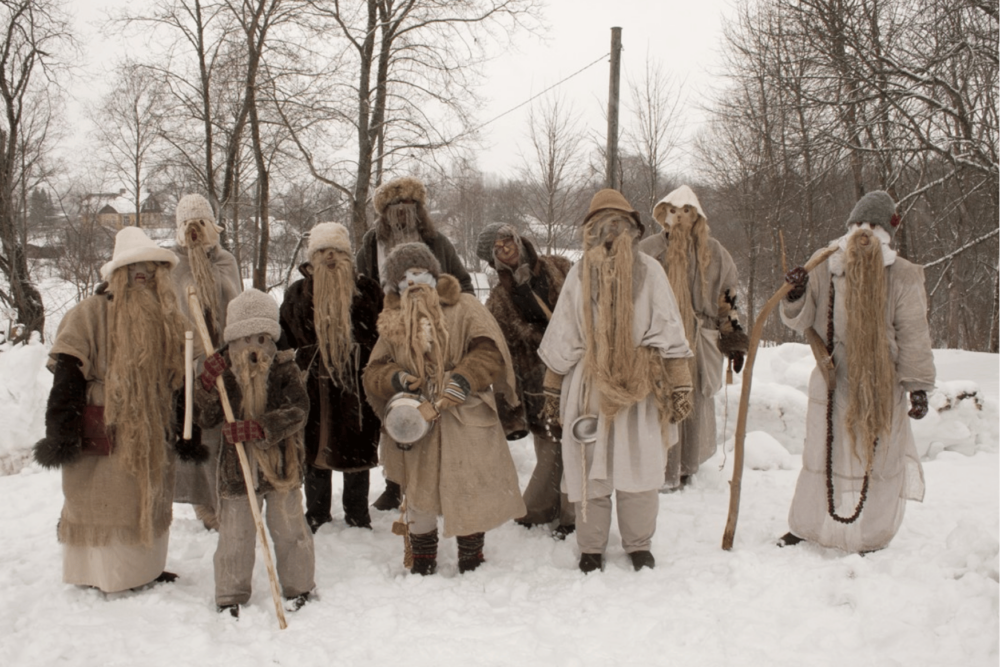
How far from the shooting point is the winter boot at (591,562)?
145 inches

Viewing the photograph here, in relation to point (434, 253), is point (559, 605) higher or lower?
lower

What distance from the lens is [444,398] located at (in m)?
3.54

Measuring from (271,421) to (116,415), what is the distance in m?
0.83

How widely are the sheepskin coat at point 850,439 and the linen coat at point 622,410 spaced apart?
2.55 feet

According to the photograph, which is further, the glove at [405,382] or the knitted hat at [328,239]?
the knitted hat at [328,239]

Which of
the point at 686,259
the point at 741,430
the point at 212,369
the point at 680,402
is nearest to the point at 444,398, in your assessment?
the point at 212,369

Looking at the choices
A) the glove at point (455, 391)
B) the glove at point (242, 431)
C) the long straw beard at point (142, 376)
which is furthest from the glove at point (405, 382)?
the long straw beard at point (142, 376)

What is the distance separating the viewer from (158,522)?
3527 millimetres

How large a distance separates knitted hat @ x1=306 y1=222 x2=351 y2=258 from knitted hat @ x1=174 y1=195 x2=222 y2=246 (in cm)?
66

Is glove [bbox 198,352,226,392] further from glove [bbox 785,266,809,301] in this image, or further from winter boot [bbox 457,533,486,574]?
glove [bbox 785,266,809,301]

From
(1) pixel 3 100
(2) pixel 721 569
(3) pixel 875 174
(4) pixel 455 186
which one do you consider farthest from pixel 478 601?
(1) pixel 3 100

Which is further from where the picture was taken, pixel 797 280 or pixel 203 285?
pixel 203 285

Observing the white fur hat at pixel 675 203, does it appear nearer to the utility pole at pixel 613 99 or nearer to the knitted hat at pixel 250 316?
the knitted hat at pixel 250 316

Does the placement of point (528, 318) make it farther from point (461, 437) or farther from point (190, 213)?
point (190, 213)
